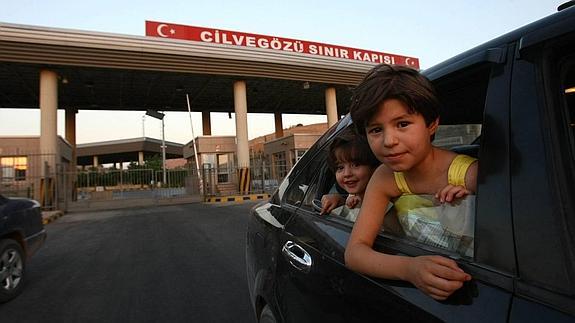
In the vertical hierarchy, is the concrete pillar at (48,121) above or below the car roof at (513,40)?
above

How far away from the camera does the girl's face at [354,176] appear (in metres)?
1.88

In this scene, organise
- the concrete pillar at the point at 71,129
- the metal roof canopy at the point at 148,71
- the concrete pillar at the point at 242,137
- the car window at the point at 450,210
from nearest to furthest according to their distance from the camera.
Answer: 1. the car window at the point at 450,210
2. the metal roof canopy at the point at 148,71
3. the concrete pillar at the point at 242,137
4. the concrete pillar at the point at 71,129

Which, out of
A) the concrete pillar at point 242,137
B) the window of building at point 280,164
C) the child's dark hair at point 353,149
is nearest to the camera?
the child's dark hair at point 353,149

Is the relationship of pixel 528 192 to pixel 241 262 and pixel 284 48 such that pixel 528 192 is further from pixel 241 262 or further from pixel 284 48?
pixel 284 48

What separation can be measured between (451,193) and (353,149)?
758 millimetres

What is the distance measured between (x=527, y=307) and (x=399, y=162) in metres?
0.54

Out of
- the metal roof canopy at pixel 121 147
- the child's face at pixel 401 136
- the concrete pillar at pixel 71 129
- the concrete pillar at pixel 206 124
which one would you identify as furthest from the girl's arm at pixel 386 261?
the metal roof canopy at pixel 121 147

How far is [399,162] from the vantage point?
123cm

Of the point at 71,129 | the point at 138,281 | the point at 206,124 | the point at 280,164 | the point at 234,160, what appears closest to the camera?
the point at 138,281

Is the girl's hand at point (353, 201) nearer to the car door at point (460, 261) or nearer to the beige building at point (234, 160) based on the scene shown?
the car door at point (460, 261)

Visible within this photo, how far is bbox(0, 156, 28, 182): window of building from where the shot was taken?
19203 mm

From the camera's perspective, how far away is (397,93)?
1.21 metres

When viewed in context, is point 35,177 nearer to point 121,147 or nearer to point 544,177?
point 544,177

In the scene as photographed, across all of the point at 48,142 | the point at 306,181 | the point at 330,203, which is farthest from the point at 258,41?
the point at 330,203
